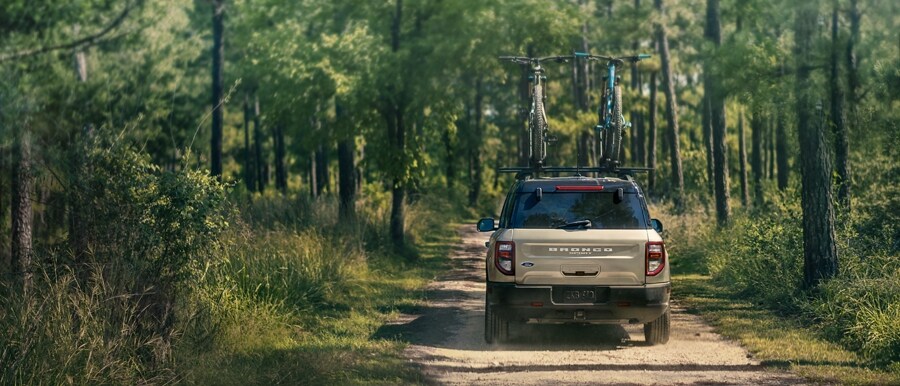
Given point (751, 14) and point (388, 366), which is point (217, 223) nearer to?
point (388, 366)

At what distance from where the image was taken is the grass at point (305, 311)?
1063 cm

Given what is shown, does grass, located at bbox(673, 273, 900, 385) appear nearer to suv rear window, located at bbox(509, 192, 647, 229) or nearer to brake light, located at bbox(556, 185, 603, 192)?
suv rear window, located at bbox(509, 192, 647, 229)

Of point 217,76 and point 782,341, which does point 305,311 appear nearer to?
point 782,341

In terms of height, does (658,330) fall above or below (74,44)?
below

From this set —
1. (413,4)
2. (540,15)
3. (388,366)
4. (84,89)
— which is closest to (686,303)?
(388,366)

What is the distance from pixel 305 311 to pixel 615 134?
5775mm

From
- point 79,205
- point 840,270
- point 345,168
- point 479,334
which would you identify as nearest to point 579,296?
point 479,334

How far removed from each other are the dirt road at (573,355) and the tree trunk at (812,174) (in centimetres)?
180

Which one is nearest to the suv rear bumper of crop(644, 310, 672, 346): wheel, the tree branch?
crop(644, 310, 672, 346): wheel

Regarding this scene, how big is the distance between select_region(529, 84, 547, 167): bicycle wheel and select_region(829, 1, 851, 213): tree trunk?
4476mm

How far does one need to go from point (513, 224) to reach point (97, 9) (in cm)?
528

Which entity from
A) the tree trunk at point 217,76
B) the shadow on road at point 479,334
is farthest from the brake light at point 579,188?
the tree trunk at point 217,76

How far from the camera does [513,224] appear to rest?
1270 cm

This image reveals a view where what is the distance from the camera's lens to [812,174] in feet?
50.2
